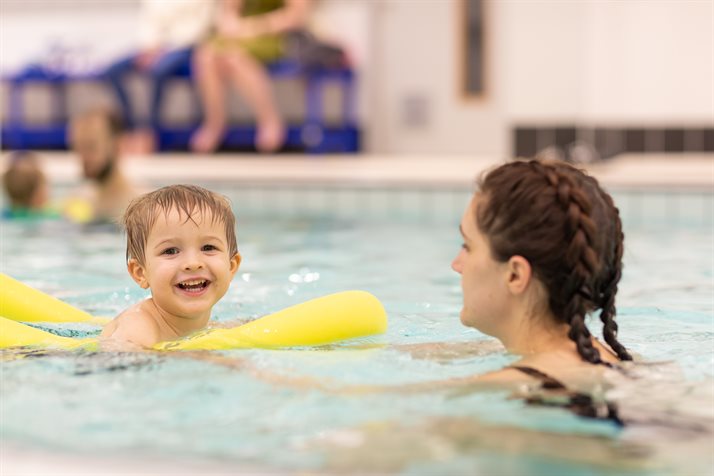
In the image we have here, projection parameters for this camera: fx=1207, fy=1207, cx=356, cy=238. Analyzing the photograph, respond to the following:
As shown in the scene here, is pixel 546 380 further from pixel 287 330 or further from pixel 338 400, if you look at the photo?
pixel 287 330

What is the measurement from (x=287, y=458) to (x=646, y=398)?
2.45 ft

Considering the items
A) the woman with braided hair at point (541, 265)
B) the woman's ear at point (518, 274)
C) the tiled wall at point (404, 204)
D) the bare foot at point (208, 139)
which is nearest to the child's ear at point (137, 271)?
the woman with braided hair at point (541, 265)

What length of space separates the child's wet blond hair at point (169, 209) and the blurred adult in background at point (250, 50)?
6585mm

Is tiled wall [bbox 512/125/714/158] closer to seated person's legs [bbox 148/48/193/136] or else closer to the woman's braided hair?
seated person's legs [bbox 148/48/193/136]

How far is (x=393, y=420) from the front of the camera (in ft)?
6.85

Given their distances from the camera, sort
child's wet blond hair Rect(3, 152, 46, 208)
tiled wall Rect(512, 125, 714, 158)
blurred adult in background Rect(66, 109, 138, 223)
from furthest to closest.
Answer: tiled wall Rect(512, 125, 714, 158) → child's wet blond hair Rect(3, 152, 46, 208) → blurred adult in background Rect(66, 109, 138, 223)

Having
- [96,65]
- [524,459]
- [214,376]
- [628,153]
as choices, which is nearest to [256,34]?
[96,65]

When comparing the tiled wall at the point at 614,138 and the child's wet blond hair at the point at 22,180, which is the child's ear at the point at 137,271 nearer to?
the child's wet blond hair at the point at 22,180

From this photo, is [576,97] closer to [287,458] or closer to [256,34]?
[256,34]

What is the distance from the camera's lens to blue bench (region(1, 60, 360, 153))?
31.2 ft

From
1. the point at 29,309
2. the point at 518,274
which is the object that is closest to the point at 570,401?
the point at 518,274

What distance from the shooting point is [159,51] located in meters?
9.96

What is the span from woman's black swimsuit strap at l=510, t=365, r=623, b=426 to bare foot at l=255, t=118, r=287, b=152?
748 centimetres

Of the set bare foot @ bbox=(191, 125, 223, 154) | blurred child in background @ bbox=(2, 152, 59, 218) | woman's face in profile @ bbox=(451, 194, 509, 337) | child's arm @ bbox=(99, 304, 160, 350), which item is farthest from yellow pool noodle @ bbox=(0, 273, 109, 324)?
bare foot @ bbox=(191, 125, 223, 154)
